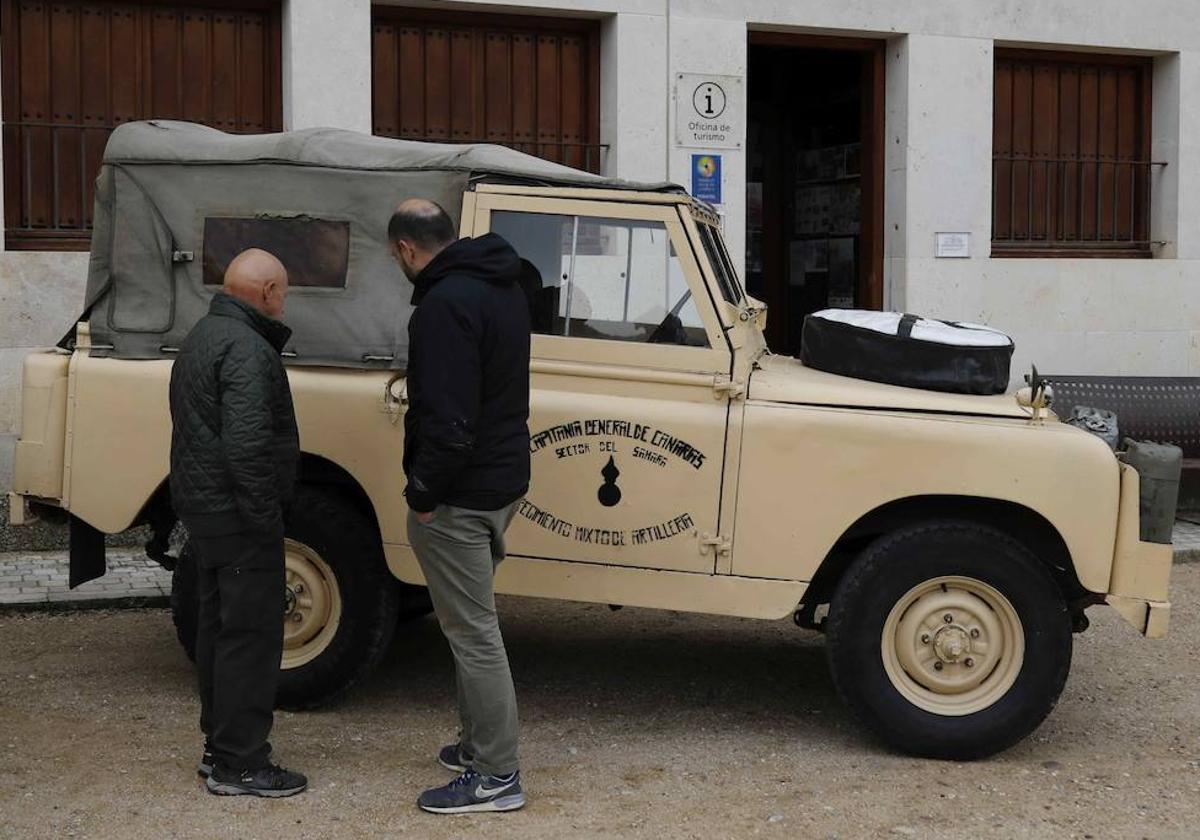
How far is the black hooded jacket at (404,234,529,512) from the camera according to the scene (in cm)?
498

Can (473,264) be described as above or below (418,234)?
below

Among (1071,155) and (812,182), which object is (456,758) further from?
(812,182)

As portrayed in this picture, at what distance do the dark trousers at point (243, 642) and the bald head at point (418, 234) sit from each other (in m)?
1.07

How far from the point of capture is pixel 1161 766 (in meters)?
5.78

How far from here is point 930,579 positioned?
578cm

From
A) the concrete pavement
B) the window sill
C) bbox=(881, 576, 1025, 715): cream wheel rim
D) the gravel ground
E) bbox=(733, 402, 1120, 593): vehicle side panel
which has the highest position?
the window sill

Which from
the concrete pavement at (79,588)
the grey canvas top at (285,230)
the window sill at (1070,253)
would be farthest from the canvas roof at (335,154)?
the window sill at (1070,253)

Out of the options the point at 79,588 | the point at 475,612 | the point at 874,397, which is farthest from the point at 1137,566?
the point at 79,588

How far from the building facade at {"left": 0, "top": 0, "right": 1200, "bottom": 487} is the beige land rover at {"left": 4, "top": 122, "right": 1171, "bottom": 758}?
4038 mm

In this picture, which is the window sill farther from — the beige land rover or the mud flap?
the mud flap

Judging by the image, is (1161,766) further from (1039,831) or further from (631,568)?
(631,568)

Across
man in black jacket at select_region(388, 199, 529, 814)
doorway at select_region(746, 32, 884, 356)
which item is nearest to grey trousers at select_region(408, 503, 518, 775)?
man in black jacket at select_region(388, 199, 529, 814)

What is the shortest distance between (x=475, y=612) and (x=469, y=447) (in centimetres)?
60

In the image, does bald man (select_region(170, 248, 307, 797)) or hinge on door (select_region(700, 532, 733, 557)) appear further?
hinge on door (select_region(700, 532, 733, 557))
